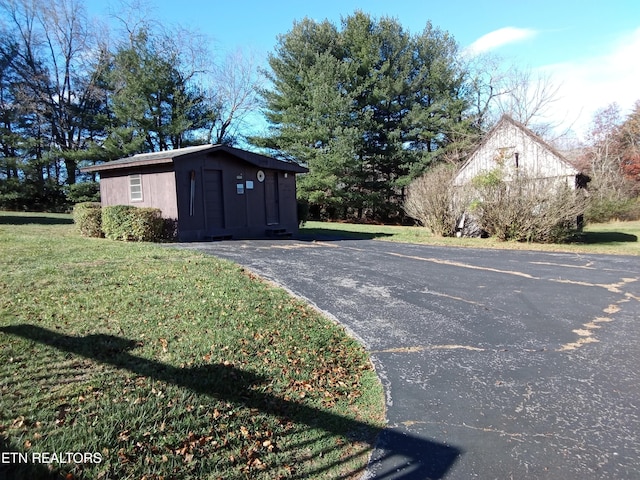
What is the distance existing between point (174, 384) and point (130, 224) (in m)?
9.52

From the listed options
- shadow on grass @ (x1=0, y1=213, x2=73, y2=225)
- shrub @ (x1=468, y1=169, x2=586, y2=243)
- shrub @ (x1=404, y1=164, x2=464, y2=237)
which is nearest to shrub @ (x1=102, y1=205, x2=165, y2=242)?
shadow on grass @ (x1=0, y1=213, x2=73, y2=225)

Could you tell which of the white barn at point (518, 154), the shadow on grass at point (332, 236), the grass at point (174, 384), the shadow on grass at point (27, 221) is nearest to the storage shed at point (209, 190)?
the shadow on grass at point (332, 236)

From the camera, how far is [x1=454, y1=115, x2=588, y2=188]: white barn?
19.7 metres

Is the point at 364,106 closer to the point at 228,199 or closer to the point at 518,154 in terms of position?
the point at 518,154

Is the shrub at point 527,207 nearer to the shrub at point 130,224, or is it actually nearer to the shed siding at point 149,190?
the shed siding at point 149,190

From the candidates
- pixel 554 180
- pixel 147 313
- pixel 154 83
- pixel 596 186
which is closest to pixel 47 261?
pixel 147 313

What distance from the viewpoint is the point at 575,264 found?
32.8 ft

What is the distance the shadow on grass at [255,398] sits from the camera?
2.63 meters

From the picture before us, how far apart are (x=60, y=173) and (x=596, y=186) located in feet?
129

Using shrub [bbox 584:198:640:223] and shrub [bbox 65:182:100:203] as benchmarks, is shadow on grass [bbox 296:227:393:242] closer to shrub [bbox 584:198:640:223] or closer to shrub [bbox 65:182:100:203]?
shrub [bbox 65:182:100:203]

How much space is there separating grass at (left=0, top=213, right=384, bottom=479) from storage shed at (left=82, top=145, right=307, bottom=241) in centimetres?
761

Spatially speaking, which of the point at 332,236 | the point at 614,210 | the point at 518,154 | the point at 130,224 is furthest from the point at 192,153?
the point at 614,210

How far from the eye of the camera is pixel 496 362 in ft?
13.6

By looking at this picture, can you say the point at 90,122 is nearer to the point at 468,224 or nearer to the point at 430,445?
the point at 468,224
